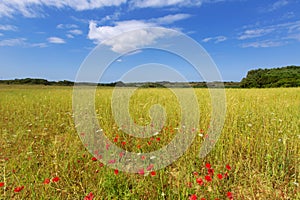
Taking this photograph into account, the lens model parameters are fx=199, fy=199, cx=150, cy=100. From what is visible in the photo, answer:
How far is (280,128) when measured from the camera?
3193 mm

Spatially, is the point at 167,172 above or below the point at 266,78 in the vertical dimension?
below

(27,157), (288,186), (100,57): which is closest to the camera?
(288,186)

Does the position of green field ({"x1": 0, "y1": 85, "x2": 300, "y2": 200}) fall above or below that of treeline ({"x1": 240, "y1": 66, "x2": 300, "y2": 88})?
below

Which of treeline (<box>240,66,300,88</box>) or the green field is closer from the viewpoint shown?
the green field

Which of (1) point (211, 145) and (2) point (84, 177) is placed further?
(1) point (211, 145)

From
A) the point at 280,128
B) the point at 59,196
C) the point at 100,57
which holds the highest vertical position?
the point at 100,57

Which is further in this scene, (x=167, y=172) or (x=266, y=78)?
(x=266, y=78)

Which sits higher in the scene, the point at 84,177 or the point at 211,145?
the point at 211,145

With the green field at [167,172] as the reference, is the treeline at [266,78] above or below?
above

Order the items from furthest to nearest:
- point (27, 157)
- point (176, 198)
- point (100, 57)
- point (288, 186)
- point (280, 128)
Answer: point (280, 128)
point (100, 57)
point (27, 157)
point (288, 186)
point (176, 198)

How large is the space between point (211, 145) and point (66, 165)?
75.2 inches

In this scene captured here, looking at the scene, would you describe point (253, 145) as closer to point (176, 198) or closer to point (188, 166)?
point (188, 166)

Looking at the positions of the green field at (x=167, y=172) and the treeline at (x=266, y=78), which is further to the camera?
the treeline at (x=266, y=78)

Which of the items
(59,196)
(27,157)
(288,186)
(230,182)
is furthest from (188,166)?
(27,157)
